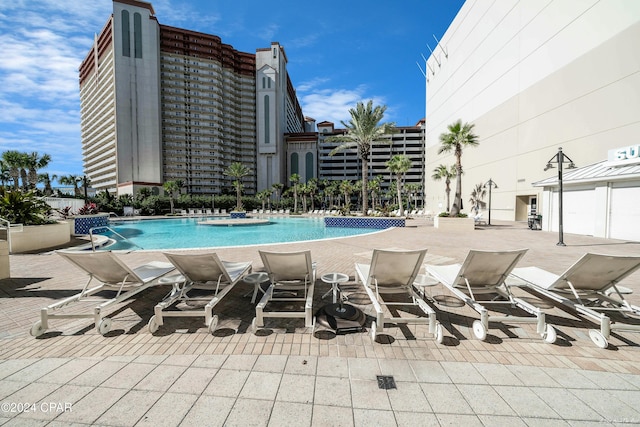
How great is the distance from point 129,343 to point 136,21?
79.8 m

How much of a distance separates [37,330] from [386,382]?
4083mm

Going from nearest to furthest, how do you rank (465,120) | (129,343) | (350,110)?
(129,343), (350,110), (465,120)

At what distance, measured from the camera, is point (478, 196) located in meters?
30.0

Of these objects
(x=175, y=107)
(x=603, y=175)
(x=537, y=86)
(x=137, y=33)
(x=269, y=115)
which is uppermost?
(x=137, y=33)

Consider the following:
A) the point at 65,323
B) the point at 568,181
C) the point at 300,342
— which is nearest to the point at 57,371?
the point at 65,323

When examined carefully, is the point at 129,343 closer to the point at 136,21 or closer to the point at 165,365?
the point at 165,365

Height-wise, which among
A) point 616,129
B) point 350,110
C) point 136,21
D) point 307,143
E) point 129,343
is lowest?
point 129,343

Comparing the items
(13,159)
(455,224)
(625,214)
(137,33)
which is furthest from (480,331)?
(137,33)

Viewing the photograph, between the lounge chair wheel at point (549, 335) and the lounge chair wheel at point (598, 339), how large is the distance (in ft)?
1.20

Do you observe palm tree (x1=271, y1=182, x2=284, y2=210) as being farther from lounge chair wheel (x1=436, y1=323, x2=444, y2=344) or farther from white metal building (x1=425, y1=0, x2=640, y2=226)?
lounge chair wheel (x1=436, y1=323, x2=444, y2=344)

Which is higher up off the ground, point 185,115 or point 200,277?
point 185,115

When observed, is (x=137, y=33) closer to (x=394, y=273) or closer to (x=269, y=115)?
(x=269, y=115)

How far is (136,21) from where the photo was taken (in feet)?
193

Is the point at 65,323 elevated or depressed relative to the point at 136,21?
depressed
